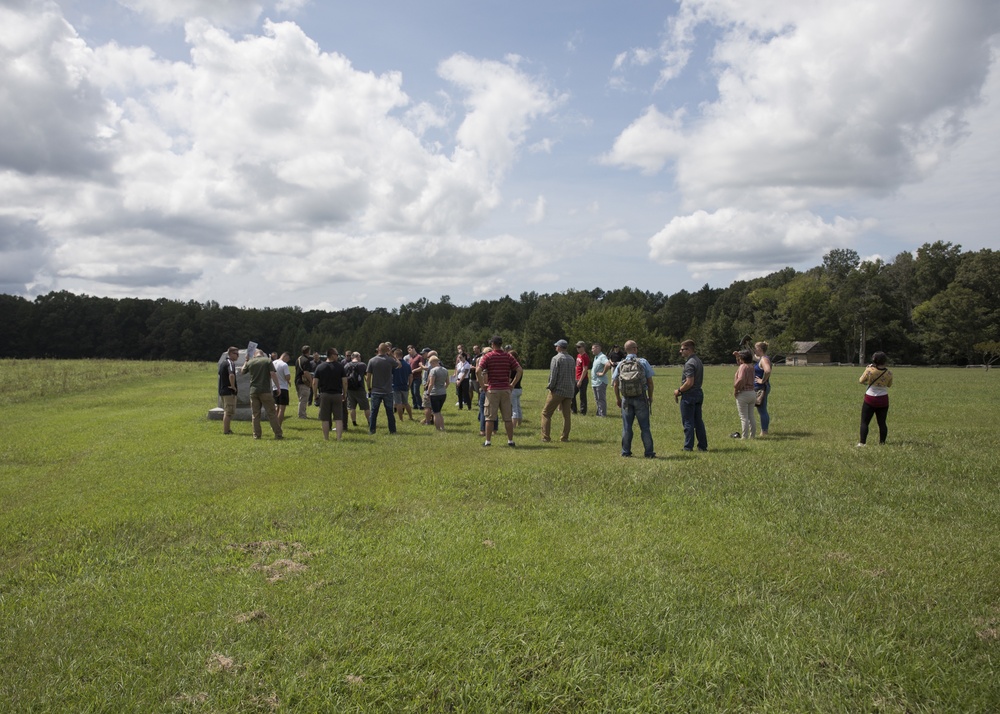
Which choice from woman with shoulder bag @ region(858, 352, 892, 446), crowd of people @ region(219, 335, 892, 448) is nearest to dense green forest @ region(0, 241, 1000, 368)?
crowd of people @ region(219, 335, 892, 448)

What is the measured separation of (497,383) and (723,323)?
9253cm

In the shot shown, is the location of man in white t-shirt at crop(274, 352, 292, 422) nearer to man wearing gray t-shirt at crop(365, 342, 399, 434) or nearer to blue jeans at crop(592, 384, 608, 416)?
man wearing gray t-shirt at crop(365, 342, 399, 434)

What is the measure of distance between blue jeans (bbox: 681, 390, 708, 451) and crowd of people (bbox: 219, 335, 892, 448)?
0.02m

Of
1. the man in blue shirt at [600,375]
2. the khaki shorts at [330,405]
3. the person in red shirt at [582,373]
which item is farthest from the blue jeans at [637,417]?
the khaki shorts at [330,405]

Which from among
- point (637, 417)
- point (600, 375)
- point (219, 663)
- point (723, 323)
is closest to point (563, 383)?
point (637, 417)

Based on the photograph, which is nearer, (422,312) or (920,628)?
(920,628)

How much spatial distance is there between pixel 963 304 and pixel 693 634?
293 ft

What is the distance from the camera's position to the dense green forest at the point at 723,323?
7525cm

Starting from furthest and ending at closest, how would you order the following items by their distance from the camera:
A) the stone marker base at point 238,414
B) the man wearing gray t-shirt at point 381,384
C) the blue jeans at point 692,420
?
the stone marker base at point 238,414 → the man wearing gray t-shirt at point 381,384 → the blue jeans at point 692,420

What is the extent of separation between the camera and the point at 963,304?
7425 cm

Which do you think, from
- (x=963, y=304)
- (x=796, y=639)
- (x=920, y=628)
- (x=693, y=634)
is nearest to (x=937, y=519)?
(x=920, y=628)

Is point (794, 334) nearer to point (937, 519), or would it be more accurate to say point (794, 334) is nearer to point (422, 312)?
point (422, 312)

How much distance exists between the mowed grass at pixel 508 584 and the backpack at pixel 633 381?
4.23 feet

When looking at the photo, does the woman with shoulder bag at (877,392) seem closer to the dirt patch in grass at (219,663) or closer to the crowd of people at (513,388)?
the crowd of people at (513,388)
